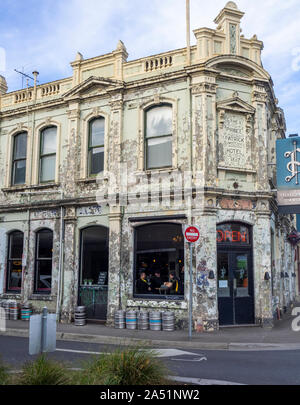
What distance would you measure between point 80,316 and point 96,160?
19.1 feet

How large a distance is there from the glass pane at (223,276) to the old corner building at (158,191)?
35 mm

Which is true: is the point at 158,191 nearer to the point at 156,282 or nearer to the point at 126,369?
the point at 156,282

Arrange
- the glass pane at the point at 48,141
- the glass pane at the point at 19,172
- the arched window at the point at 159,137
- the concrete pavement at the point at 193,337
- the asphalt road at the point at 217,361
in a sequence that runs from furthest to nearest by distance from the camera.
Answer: the glass pane at the point at 19,172, the glass pane at the point at 48,141, the arched window at the point at 159,137, the concrete pavement at the point at 193,337, the asphalt road at the point at 217,361

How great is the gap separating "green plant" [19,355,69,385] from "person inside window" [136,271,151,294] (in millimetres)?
8643

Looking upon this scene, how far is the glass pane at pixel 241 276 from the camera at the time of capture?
13.9m

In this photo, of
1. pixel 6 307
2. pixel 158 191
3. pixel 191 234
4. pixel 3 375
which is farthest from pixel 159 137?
pixel 3 375

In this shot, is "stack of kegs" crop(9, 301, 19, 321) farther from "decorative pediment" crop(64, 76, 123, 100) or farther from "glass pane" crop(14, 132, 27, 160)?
"decorative pediment" crop(64, 76, 123, 100)

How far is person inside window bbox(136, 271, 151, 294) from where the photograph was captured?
1435cm

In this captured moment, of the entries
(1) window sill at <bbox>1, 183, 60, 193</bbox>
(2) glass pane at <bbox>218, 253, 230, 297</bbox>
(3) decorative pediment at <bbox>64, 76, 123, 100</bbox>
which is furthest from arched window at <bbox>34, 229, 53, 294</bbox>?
(2) glass pane at <bbox>218, 253, 230, 297</bbox>

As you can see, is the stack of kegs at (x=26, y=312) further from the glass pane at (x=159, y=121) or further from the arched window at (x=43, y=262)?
the glass pane at (x=159, y=121)

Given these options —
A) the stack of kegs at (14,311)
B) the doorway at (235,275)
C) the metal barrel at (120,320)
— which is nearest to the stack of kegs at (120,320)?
the metal barrel at (120,320)
